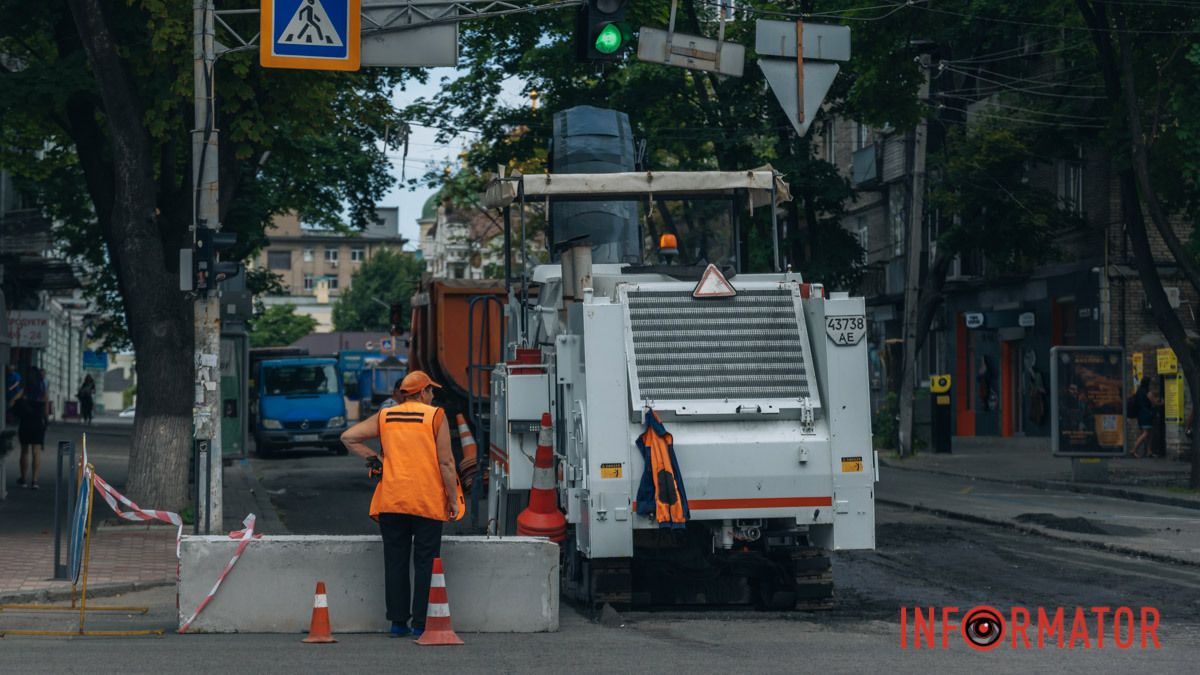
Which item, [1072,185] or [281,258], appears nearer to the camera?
[1072,185]

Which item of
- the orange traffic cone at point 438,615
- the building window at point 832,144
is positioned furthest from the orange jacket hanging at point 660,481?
the building window at point 832,144

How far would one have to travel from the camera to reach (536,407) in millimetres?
12812

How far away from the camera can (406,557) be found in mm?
10609

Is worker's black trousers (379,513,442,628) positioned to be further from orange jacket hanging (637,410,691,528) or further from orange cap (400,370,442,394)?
orange jacket hanging (637,410,691,528)

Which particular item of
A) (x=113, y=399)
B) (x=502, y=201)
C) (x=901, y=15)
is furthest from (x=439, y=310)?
(x=113, y=399)

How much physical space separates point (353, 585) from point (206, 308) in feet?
19.6

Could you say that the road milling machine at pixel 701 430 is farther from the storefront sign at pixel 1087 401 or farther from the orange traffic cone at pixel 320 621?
the storefront sign at pixel 1087 401

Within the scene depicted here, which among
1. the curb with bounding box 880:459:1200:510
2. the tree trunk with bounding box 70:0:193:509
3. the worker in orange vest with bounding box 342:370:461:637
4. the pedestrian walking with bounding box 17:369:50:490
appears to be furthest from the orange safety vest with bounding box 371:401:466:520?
the pedestrian walking with bounding box 17:369:50:490

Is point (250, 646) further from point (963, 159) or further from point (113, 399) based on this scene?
point (113, 399)

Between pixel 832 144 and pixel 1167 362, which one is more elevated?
pixel 832 144

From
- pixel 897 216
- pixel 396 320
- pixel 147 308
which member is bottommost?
pixel 147 308

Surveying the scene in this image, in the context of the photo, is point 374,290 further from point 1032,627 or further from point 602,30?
point 1032,627

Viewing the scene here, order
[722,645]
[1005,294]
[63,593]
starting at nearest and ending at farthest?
[722,645] → [63,593] → [1005,294]

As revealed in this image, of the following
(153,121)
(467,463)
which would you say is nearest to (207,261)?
(153,121)
